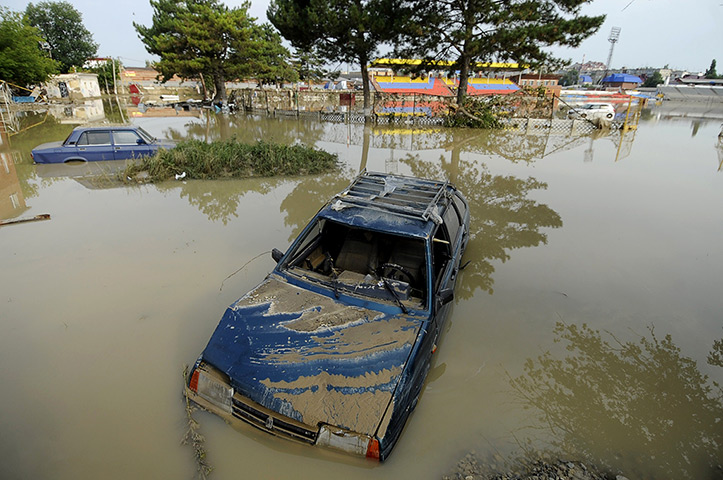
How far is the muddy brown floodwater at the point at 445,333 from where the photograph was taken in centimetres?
315

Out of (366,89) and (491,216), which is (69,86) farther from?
(491,216)

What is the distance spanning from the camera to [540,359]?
14.1ft

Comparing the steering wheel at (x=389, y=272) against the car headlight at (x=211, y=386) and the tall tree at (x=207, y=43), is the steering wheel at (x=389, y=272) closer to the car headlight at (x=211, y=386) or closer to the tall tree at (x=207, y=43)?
the car headlight at (x=211, y=386)

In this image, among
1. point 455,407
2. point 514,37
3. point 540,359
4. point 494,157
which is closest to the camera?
point 455,407

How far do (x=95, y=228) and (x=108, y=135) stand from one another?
5.46 m

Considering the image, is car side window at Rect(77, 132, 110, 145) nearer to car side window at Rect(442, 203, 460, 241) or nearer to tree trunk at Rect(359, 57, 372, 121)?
car side window at Rect(442, 203, 460, 241)

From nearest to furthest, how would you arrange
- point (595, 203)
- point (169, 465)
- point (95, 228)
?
point (169, 465), point (95, 228), point (595, 203)

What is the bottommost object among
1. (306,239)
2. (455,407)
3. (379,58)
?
(455,407)

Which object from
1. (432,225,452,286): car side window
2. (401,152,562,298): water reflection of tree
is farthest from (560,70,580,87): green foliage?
(432,225,452,286): car side window

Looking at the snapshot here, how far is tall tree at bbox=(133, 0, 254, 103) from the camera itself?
2753cm

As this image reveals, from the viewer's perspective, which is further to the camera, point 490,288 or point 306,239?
point 490,288

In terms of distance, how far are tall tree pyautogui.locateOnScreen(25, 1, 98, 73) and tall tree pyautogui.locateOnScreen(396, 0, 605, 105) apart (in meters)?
59.4

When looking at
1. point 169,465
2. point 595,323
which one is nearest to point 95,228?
point 169,465

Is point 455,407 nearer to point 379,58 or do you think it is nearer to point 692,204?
point 692,204
